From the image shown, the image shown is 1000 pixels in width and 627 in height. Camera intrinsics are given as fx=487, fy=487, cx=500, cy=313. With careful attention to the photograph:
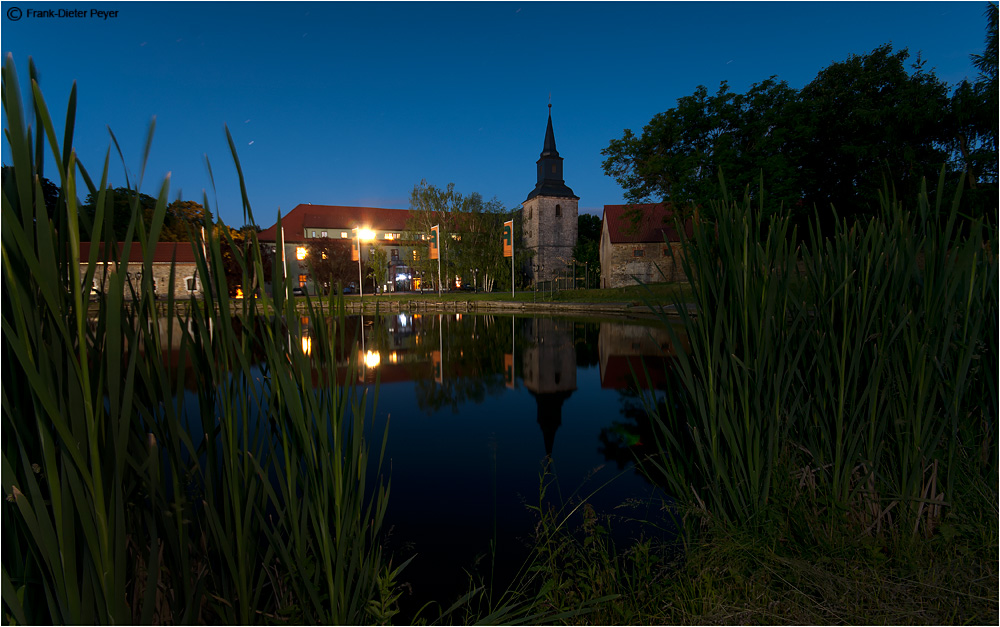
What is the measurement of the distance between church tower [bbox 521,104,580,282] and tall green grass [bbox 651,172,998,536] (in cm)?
4446

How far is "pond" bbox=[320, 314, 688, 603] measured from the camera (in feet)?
11.4

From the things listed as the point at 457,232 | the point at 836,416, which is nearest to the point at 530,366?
the point at 836,416

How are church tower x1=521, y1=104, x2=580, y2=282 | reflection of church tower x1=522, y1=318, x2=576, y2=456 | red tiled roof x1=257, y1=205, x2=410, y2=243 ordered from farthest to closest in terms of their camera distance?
red tiled roof x1=257, y1=205, x2=410, y2=243
church tower x1=521, y1=104, x2=580, y2=282
reflection of church tower x1=522, y1=318, x2=576, y2=456

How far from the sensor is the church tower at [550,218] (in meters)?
47.3

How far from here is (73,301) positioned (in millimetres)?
1032

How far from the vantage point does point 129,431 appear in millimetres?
1149

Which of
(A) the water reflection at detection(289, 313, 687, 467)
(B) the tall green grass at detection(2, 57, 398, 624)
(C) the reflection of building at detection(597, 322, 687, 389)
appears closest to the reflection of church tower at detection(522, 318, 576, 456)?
(A) the water reflection at detection(289, 313, 687, 467)

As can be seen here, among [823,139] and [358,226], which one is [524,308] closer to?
[823,139]

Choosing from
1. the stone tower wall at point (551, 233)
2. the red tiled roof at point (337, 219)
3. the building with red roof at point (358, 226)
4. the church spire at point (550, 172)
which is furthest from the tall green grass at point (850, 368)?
the red tiled roof at point (337, 219)

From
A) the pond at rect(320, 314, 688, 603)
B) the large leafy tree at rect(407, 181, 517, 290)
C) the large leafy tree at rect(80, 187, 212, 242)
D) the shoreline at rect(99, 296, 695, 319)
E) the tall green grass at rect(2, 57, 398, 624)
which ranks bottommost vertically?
the pond at rect(320, 314, 688, 603)

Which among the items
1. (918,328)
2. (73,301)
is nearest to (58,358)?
(73,301)

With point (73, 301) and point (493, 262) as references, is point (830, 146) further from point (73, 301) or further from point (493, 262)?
point (73, 301)

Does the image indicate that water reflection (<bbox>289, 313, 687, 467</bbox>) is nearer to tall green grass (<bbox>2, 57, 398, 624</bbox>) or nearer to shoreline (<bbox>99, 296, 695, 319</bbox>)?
tall green grass (<bbox>2, 57, 398, 624</bbox>)

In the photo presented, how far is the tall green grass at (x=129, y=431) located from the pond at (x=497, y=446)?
0.33 meters
